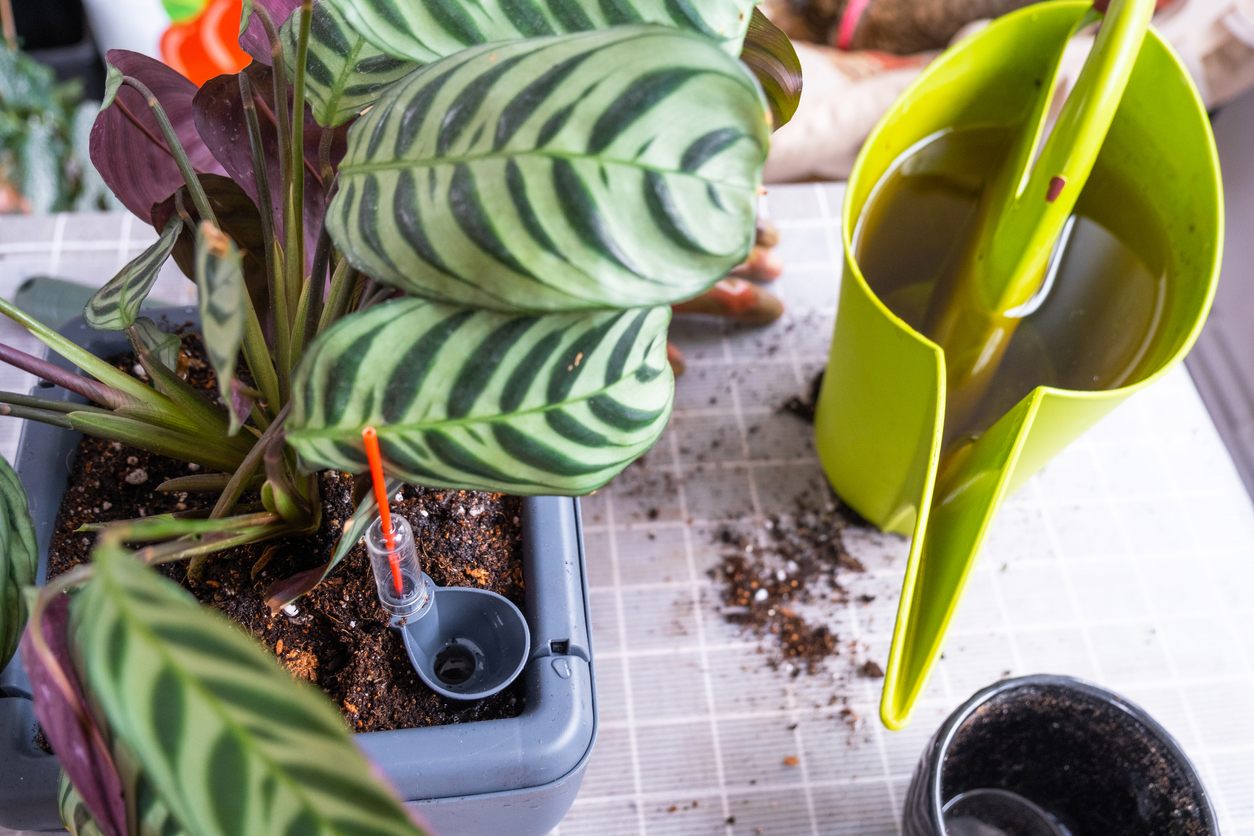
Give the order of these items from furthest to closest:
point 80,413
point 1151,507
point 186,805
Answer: point 1151,507 → point 80,413 → point 186,805

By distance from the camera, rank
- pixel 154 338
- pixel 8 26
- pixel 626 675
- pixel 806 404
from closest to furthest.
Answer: pixel 154 338 → pixel 626 675 → pixel 806 404 → pixel 8 26

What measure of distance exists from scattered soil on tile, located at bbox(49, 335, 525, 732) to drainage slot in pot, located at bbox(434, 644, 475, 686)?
26mm

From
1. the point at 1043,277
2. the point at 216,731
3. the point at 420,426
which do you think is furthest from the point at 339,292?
the point at 1043,277

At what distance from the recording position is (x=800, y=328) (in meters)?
0.75

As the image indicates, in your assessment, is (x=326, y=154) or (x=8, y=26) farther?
(x=8, y=26)

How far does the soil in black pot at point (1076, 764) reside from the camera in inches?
18.1

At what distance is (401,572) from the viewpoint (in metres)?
0.38

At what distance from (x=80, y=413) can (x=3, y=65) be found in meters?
0.93

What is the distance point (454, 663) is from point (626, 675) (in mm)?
182

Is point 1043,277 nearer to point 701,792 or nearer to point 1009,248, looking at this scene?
point 1009,248

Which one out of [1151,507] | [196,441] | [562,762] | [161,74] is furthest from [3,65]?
[1151,507]

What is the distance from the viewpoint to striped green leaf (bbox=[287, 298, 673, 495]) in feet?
0.96

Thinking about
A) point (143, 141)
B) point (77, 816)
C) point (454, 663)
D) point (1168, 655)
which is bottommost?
point (1168, 655)

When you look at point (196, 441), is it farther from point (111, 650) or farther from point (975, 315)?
point (975, 315)
